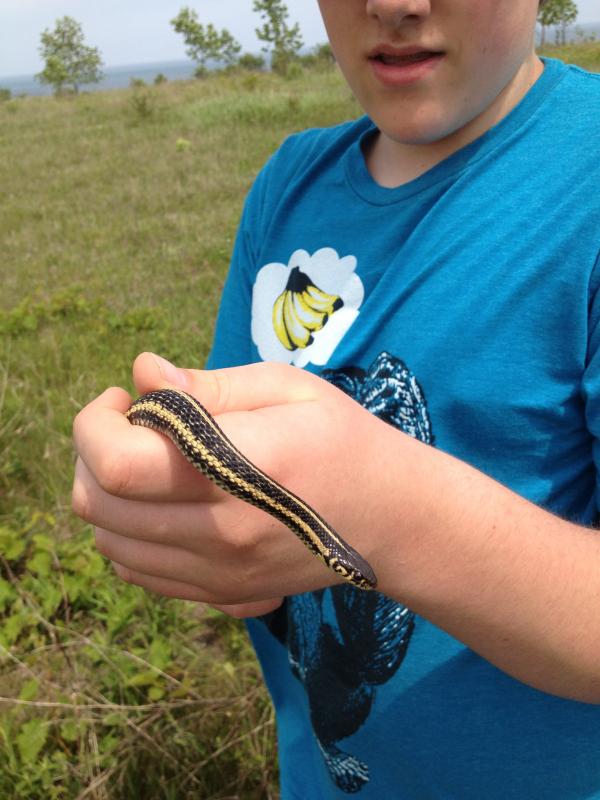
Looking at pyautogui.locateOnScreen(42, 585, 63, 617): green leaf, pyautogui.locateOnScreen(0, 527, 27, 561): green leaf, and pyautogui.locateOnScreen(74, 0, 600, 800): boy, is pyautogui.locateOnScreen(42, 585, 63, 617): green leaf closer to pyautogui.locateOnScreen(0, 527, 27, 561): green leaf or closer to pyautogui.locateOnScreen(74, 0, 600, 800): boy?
pyautogui.locateOnScreen(0, 527, 27, 561): green leaf

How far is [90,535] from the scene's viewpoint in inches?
112

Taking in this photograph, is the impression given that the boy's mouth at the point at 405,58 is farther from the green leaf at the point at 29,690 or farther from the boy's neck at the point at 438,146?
the green leaf at the point at 29,690

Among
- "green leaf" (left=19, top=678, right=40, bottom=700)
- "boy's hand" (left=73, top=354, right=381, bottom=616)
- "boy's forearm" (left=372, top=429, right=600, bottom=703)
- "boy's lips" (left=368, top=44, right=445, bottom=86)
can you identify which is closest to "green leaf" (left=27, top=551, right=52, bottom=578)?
"green leaf" (left=19, top=678, right=40, bottom=700)

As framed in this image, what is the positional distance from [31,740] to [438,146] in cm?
197

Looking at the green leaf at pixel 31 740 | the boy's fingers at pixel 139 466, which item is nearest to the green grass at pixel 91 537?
the green leaf at pixel 31 740

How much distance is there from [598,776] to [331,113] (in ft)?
40.7

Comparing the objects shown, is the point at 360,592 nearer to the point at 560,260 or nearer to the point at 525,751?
the point at 525,751

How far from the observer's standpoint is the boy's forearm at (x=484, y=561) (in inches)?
36.3

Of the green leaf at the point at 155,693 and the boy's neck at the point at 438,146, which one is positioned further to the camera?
the green leaf at the point at 155,693

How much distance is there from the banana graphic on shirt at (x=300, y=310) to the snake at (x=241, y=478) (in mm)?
444

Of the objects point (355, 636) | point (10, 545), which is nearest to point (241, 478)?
point (355, 636)

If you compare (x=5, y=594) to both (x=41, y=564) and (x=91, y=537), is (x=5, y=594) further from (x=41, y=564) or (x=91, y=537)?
(x=91, y=537)

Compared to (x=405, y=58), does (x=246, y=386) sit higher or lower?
lower

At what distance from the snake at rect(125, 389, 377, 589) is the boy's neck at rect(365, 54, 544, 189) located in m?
0.71
